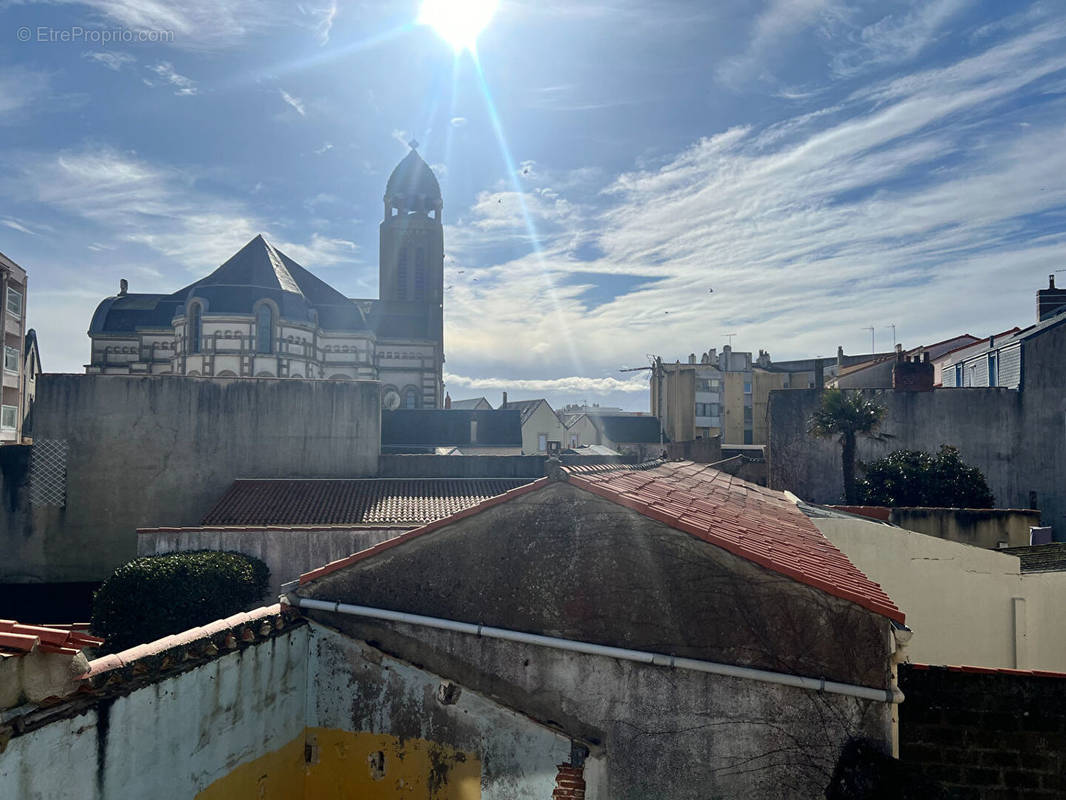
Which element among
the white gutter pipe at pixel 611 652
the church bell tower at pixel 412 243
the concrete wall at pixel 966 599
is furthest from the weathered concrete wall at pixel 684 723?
the church bell tower at pixel 412 243

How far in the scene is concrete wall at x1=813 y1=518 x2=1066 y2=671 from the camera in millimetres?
11727

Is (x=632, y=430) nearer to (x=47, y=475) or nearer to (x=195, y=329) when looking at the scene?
(x=195, y=329)

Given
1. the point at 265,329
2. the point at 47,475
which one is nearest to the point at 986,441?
the point at 47,475

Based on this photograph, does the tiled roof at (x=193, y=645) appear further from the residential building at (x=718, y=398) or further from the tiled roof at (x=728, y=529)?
the residential building at (x=718, y=398)

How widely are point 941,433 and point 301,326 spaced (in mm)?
33439

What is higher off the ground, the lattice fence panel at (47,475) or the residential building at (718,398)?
the residential building at (718,398)

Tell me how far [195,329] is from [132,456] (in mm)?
21213

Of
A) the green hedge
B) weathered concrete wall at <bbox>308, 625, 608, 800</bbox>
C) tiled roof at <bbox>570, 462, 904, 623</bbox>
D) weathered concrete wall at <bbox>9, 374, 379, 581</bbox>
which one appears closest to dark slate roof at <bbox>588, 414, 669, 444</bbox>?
weathered concrete wall at <bbox>9, 374, 379, 581</bbox>

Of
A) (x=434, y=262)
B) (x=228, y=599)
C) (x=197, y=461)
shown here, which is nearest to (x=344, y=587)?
(x=228, y=599)

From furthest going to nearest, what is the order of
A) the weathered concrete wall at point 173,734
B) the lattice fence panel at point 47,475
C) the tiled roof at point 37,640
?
the lattice fence panel at point 47,475 → the weathered concrete wall at point 173,734 → the tiled roof at point 37,640

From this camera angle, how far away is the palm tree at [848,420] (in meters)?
22.7

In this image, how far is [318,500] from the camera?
751 inches

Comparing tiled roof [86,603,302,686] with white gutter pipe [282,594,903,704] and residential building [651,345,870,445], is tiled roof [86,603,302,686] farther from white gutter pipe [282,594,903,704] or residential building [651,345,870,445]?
Result: residential building [651,345,870,445]

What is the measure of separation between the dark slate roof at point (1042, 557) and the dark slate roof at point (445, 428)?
31.4 m
